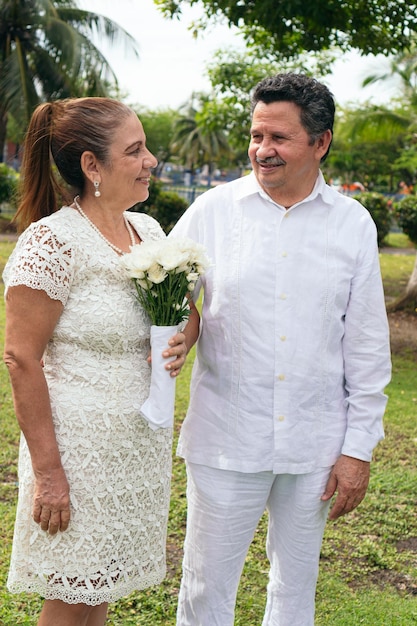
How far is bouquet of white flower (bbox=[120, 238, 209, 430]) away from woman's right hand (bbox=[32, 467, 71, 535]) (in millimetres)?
Answer: 357

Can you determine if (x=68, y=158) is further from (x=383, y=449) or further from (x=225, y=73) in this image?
(x=225, y=73)

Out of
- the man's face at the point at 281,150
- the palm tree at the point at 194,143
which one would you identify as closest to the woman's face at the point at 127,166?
the man's face at the point at 281,150

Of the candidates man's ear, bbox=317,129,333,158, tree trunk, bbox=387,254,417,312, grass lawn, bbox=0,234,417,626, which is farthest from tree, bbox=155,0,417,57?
man's ear, bbox=317,129,333,158

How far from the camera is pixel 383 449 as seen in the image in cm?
638

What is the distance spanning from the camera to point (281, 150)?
2867 mm

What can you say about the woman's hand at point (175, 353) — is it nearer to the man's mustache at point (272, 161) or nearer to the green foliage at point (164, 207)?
the man's mustache at point (272, 161)

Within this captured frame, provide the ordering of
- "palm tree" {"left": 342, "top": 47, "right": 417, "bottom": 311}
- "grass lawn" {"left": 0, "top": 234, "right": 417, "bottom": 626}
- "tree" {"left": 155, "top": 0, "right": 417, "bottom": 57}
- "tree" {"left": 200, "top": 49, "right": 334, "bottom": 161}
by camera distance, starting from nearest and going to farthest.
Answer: "grass lawn" {"left": 0, "top": 234, "right": 417, "bottom": 626}
"tree" {"left": 155, "top": 0, "right": 417, "bottom": 57}
"tree" {"left": 200, "top": 49, "right": 334, "bottom": 161}
"palm tree" {"left": 342, "top": 47, "right": 417, "bottom": 311}

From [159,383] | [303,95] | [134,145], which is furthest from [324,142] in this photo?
[159,383]

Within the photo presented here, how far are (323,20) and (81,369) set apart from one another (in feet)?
25.0

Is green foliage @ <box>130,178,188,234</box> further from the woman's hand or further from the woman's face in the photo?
the woman's hand

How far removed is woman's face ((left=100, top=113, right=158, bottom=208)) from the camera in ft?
9.11

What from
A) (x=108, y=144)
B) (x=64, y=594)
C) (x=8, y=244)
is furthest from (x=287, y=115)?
(x=8, y=244)

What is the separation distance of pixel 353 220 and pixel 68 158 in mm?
1063

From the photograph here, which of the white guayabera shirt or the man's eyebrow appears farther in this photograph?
the white guayabera shirt
